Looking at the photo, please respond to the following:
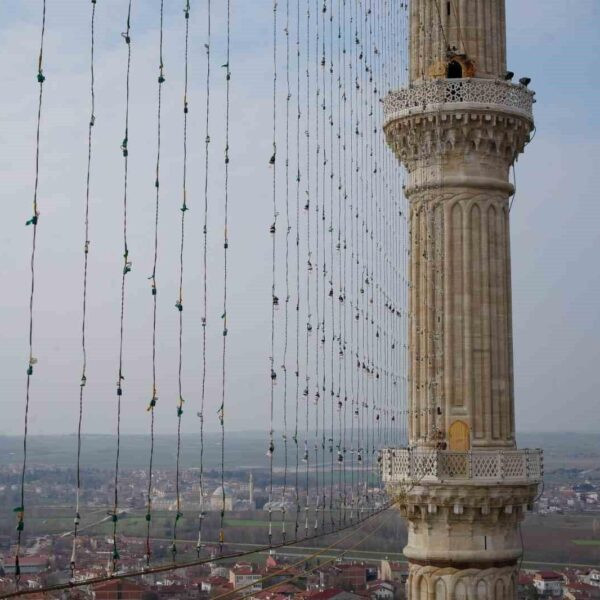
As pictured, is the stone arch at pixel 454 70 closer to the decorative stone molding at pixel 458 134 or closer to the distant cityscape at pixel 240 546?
the decorative stone molding at pixel 458 134

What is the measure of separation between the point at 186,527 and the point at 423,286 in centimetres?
5838

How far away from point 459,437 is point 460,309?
1.70m

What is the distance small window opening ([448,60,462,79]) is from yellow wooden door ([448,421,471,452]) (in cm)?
480

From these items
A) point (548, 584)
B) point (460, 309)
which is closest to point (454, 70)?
point (460, 309)

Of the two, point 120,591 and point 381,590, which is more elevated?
point 120,591

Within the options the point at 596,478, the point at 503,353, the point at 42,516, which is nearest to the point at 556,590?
the point at 503,353

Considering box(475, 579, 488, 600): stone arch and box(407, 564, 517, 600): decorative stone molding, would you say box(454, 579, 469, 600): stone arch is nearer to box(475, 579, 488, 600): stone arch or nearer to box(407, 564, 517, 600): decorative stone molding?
box(407, 564, 517, 600): decorative stone molding

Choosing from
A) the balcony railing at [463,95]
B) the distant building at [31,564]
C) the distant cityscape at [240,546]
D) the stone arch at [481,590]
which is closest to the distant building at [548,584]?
the distant cityscape at [240,546]

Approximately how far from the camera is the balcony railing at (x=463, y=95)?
1584cm

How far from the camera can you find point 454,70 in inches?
642

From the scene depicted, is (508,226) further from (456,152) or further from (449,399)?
(449,399)

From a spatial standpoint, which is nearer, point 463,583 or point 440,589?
point 463,583

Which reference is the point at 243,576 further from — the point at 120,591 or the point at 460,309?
the point at 460,309

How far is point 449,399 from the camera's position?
608 inches
